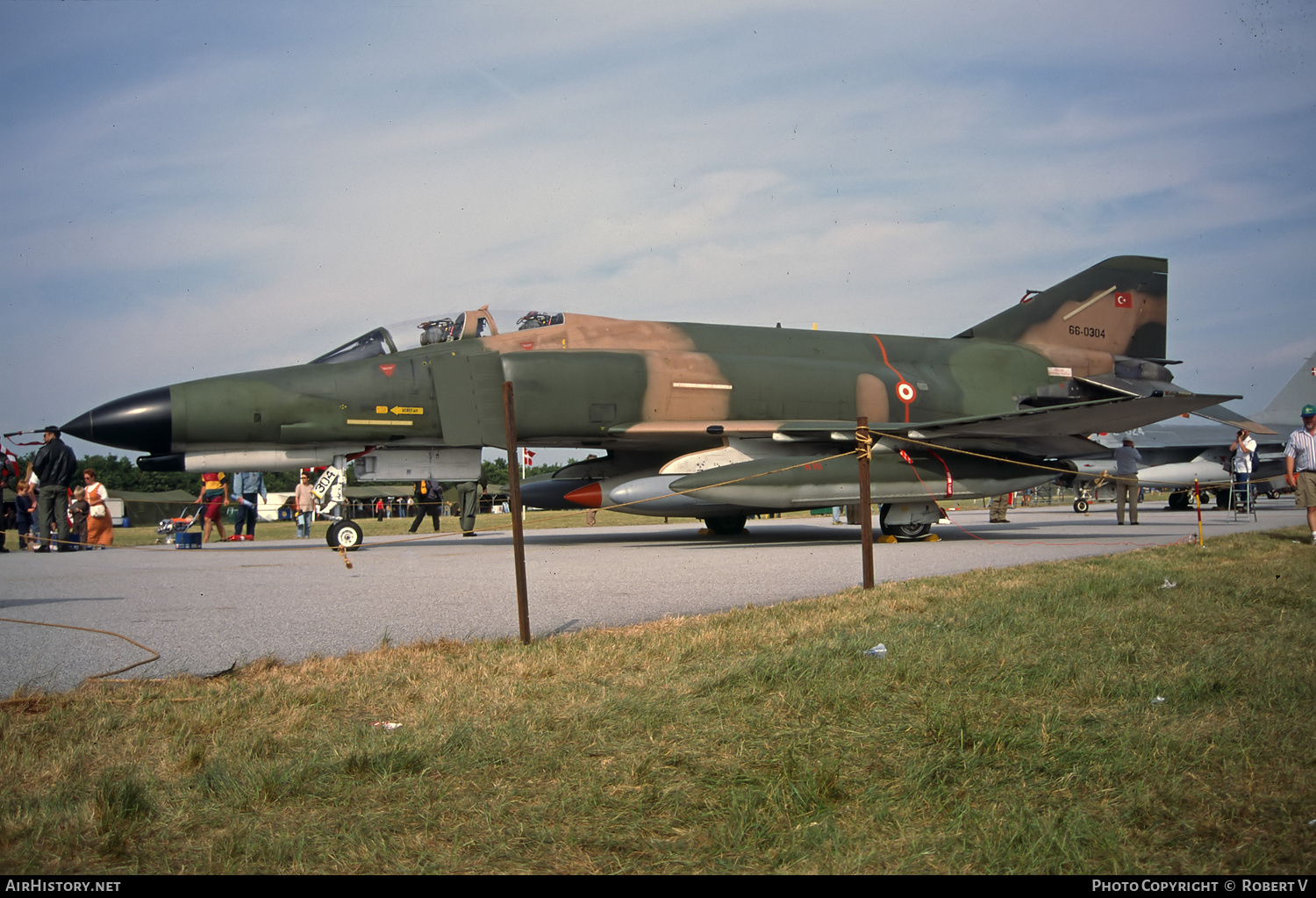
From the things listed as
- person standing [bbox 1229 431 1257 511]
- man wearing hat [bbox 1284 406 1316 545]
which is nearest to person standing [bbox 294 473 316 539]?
man wearing hat [bbox 1284 406 1316 545]

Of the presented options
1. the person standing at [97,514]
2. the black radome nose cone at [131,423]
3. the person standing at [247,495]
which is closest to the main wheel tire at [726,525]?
the black radome nose cone at [131,423]

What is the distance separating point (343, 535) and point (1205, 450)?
27686 mm

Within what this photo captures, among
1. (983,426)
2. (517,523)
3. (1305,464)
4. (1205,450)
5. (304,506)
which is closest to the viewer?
(517,523)

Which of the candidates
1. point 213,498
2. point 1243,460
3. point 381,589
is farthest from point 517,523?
point 1243,460

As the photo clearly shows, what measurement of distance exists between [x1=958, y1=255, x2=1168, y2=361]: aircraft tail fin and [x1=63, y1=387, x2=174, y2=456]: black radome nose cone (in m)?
12.9

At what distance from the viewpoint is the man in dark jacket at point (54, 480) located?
13.1 metres

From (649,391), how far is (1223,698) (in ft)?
31.1

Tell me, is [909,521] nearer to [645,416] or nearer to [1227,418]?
[645,416]

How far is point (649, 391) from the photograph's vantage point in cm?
1236

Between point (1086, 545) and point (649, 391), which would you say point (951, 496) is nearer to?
point (1086, 545)

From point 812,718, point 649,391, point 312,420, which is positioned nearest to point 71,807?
point 812,718

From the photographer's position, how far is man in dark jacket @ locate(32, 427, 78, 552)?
42.9ft

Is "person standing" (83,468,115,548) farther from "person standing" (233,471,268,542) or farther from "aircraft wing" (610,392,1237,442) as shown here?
"aircraft wing" (610,392,1237,442)

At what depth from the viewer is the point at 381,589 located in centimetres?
742
